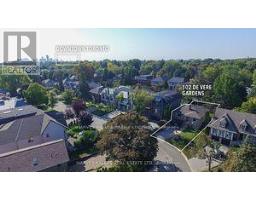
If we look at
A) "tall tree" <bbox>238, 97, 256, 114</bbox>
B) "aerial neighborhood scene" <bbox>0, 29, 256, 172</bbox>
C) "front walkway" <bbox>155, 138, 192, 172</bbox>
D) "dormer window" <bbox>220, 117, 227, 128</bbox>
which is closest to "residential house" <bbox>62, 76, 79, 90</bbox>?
"aerial neighborhood scene" <bbox>0, 29, 256, 172</bbox>

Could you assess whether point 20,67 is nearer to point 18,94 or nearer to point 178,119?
point 18,94

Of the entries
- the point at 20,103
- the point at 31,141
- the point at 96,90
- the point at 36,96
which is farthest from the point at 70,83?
the point at 31,141

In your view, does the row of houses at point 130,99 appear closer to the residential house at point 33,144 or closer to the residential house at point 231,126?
the residential house at point 231,126

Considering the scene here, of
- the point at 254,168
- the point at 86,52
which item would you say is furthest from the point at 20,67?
the point at 254,168

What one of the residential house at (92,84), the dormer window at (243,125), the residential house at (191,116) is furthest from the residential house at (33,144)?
the dormer window at (243,125)

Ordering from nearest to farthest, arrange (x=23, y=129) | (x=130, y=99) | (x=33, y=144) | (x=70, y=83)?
(x=33, y=144)
(x=23, y=129)
(x=130, y=99)
(x=70, y=83)

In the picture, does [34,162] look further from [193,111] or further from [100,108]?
[193,111]

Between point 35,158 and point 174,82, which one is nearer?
point 35,158
